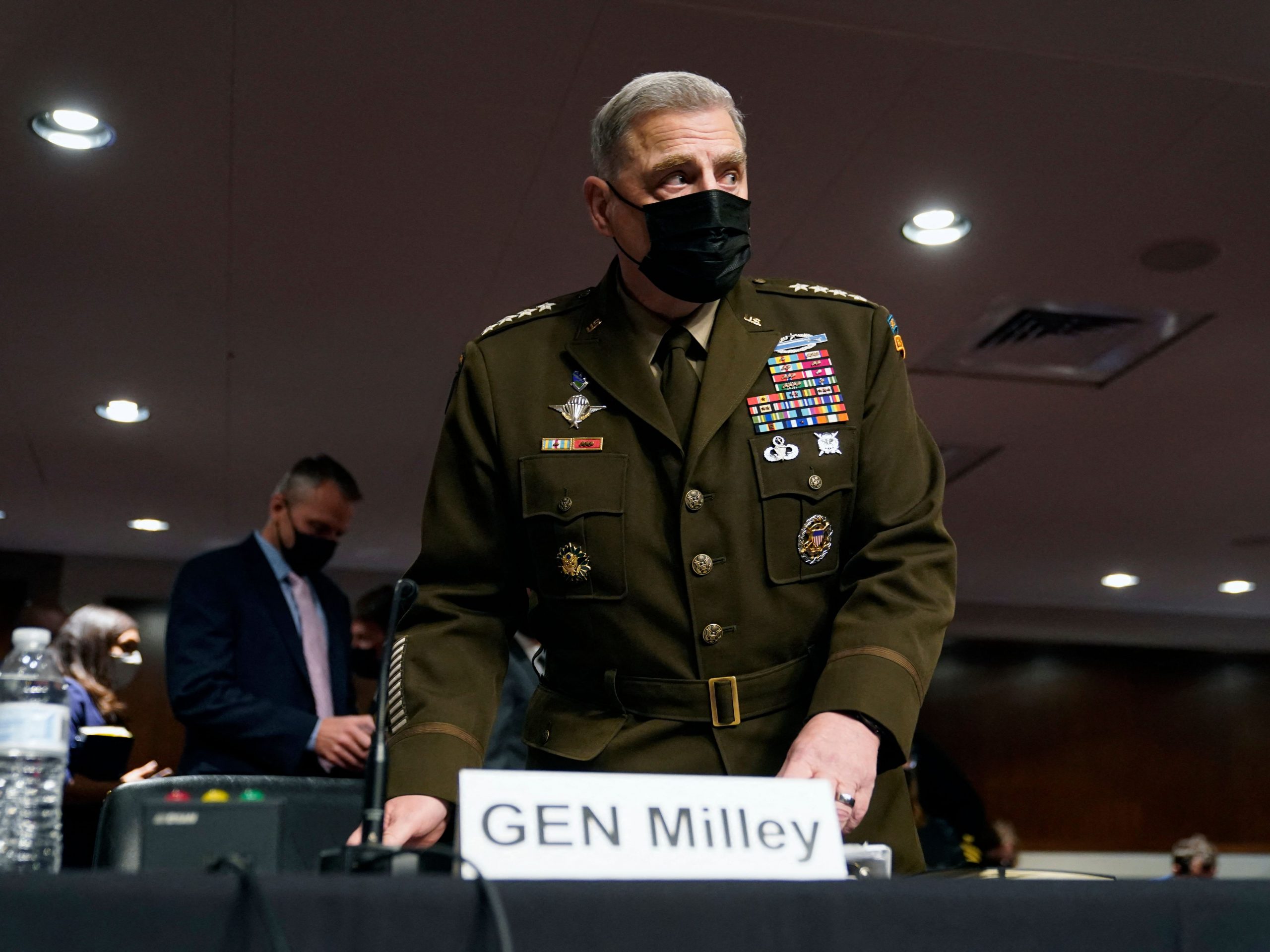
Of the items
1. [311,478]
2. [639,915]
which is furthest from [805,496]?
[311,478]

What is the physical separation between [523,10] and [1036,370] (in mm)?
3046

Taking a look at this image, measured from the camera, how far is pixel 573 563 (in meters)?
1.46

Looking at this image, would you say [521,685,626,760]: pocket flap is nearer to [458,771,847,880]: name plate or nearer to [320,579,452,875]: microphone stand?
[320,579,452,875]: microphone stand

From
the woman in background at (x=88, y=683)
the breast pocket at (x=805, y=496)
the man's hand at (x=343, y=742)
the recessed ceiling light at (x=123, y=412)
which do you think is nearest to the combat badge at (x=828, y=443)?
the breast pocket at (x=805, y=496)

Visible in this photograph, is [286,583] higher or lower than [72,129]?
lower

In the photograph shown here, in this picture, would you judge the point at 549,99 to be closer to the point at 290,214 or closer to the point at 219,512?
the point at 290,214

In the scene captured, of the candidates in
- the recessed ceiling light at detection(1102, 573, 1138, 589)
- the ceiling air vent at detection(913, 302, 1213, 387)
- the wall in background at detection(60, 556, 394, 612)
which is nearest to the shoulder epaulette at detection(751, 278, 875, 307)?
the ceiling air vent at detection(913, 302, 1213, 387)

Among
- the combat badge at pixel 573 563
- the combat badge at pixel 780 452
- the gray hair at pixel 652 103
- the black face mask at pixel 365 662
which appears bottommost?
the combat badge at pixel 573 563

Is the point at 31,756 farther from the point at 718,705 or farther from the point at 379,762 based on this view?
the point at 718,705

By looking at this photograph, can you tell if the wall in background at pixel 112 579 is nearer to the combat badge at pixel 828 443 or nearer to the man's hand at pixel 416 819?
the combat badge at pixel 828 443

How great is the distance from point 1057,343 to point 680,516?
13.0 ft

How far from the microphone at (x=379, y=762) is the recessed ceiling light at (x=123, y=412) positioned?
204 inches

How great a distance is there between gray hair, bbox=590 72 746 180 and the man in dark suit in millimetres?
1719

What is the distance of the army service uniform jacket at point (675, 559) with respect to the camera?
1.38 m
